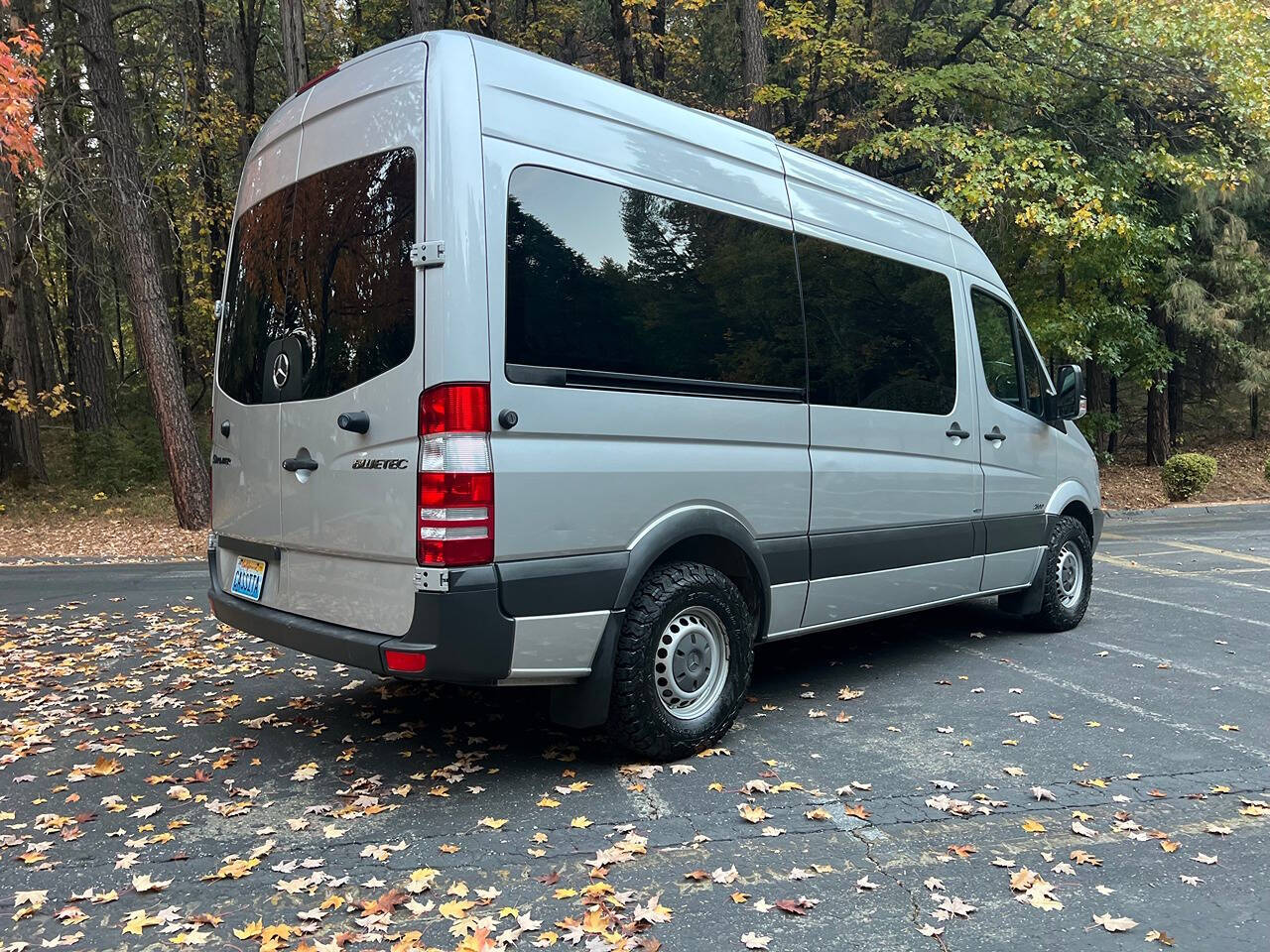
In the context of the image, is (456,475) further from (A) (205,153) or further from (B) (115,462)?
(B) (115,462)

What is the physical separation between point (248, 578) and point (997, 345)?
467cm

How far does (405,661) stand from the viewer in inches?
142

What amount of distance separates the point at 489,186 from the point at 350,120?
2.61 feet

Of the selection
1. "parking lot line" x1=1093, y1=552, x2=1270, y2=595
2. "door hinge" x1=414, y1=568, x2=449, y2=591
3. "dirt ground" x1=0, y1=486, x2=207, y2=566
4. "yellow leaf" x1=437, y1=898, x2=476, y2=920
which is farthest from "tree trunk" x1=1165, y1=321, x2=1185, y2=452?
"yellow leaf" x1=437, y1=898, x2=476, y2=920

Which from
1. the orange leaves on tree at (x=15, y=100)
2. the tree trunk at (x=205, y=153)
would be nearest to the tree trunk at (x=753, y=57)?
the tree trunk at (x=205, y=153)

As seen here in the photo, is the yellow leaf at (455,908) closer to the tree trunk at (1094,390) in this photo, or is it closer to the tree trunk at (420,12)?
the tree trunk at (420,12)

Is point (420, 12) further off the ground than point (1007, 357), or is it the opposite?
point (420, 12)

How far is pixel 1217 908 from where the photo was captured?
300cm

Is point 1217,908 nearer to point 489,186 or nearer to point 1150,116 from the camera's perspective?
point 489,186

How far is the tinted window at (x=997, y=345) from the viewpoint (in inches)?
244

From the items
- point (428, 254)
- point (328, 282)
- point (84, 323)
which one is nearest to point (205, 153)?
point (84, 323)

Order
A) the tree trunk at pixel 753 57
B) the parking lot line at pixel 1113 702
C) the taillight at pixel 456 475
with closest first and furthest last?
the taillight at pixel 456 475 → the parking lot line at pixel 1113 702 → the tree trunk at pixel 753 57

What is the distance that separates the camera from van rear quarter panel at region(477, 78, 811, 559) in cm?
365

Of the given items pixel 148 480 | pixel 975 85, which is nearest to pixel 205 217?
pixel 148 480
